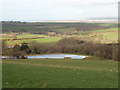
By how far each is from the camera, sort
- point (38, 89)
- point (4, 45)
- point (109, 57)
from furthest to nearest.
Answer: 1. point (4, 45)
2. point (109, 57)
3. point (38, 89)

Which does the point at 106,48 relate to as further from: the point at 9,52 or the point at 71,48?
the point at 9,52

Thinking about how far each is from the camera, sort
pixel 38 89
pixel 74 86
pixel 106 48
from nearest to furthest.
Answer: pixel 38 89 < pixel 74 86 < pixel 106 48

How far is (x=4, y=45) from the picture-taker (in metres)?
66.5

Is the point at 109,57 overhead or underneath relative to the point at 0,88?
underneath

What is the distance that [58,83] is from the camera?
12.1m

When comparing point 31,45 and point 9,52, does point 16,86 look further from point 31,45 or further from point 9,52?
point 31,45

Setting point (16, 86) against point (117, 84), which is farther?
point (117, 84)

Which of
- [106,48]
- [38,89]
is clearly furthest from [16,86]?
[106,48]

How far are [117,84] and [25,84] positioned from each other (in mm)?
5434

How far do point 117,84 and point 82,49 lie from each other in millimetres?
55481

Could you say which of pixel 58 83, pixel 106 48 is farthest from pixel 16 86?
pixel 106 48

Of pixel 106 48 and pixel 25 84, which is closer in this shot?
pixel 25 84

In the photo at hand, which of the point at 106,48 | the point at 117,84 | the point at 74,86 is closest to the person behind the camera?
the point at 74,86

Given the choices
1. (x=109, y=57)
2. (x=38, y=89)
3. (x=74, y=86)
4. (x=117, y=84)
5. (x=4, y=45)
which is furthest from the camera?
(x=4, y=45)
